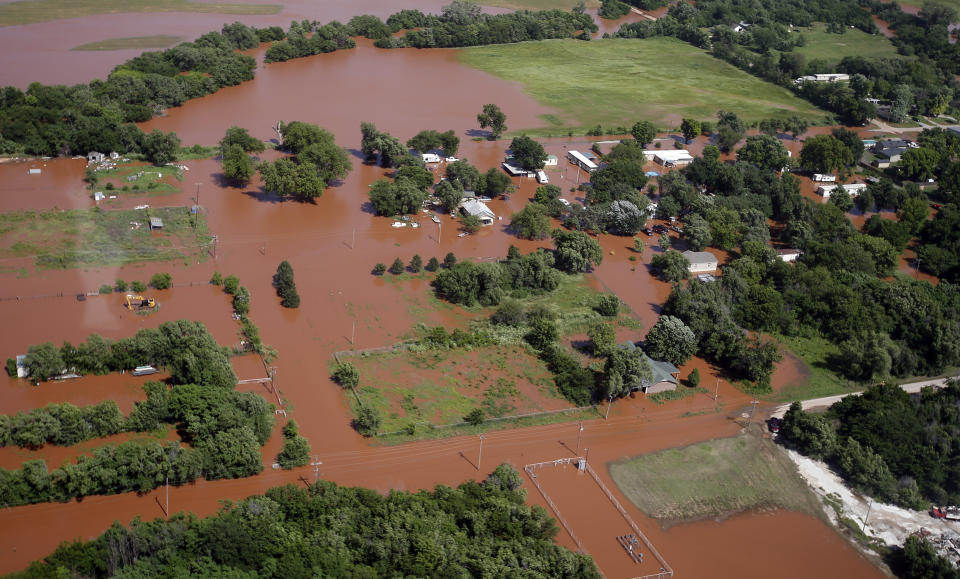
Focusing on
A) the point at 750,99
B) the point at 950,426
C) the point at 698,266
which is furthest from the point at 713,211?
the point at 750,99

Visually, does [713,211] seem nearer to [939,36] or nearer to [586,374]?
[586,374]

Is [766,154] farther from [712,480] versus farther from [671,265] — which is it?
[712,480]

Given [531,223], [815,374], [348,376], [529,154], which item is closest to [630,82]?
[529,154]

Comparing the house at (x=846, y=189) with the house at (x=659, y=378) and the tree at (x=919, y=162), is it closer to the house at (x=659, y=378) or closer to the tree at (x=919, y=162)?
the tree at (x=919, y=162)

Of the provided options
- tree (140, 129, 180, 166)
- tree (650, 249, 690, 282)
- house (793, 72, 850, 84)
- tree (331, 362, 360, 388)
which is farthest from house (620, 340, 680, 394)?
house (793, 72, 850, 84)

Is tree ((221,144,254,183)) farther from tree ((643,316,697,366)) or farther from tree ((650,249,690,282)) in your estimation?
tree ((643,316,697,366))

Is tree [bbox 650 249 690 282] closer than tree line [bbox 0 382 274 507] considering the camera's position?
No
